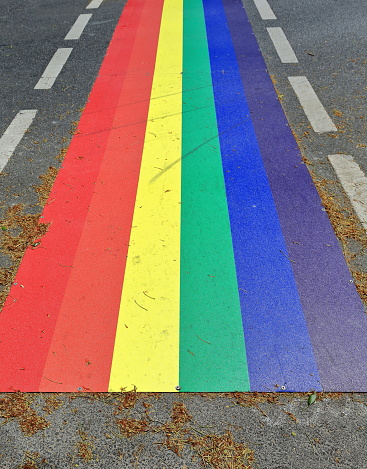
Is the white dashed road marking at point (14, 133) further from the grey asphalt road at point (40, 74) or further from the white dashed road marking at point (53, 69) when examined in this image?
the white dashed road marking at point (53, 69)

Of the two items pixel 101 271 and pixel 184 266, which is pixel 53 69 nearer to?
pixel 101 271

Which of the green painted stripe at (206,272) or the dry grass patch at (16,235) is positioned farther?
the dry grass patch at (16,235)

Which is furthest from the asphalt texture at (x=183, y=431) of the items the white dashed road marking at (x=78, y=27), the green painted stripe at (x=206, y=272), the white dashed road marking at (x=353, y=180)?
the white dashed road marking at (x=78, y=27)

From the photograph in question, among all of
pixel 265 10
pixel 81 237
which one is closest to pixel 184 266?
pixel 81 237

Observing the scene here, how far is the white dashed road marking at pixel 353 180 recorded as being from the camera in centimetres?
496

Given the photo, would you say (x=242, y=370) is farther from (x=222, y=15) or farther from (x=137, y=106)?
(x=222, y=15)

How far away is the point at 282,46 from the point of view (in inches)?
334

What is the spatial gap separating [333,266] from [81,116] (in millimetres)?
4239

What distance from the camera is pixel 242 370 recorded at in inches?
140

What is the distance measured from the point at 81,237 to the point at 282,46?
5.80 metres

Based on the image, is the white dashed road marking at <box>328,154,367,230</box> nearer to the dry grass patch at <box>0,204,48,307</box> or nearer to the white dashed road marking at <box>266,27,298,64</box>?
the white dashed road marking at <box>266,27,298,64</box>

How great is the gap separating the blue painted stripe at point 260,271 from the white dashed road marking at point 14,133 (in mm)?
2727

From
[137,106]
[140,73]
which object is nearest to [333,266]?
[137,106]

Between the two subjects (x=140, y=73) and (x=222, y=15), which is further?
(x=222, y=15)
